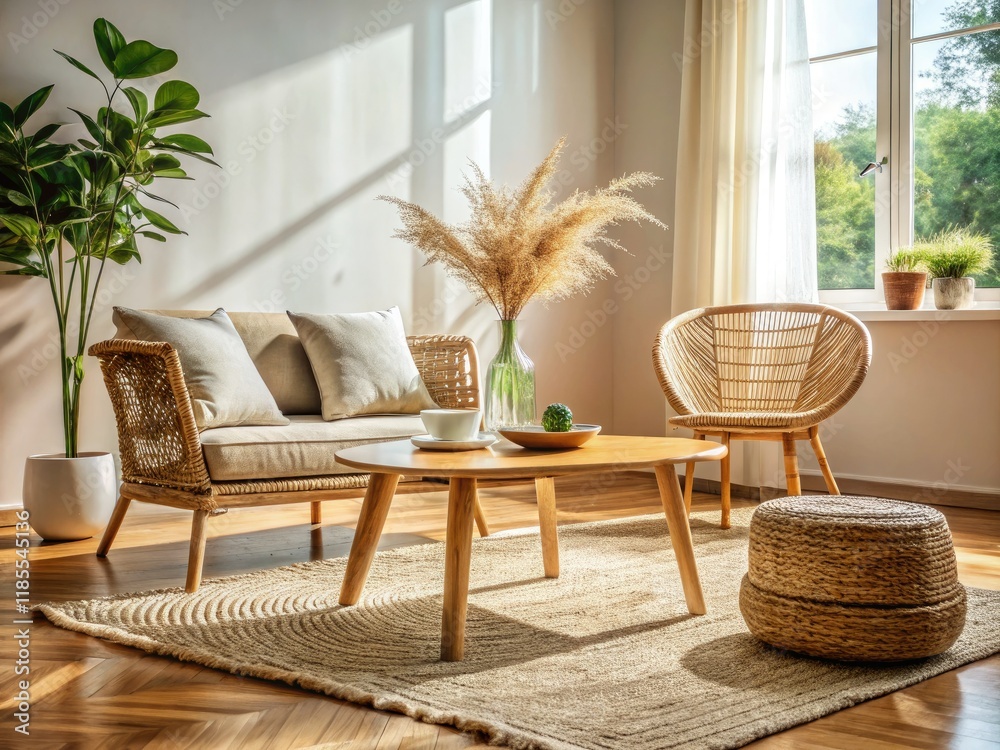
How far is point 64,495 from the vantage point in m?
3.16

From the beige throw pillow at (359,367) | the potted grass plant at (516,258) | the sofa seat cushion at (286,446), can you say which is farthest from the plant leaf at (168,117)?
the sofa seat cushion at (286,446)

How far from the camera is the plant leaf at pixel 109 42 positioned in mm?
3041

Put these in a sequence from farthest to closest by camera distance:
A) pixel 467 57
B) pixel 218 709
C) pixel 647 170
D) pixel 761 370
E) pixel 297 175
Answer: pixel 647 170, pixel 467 57, pixel 297 175, pixel 761 370, pixel 218 709

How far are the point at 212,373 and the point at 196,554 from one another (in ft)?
1.97

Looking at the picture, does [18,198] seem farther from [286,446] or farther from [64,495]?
[286,446]

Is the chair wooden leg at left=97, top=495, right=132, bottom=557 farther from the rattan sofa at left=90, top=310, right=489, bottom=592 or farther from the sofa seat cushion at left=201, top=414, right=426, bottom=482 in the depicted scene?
the sofa seat cushion at left=201, top=414, right=426, bottom=482

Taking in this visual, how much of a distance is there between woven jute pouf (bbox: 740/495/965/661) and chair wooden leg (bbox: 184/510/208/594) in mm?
1357

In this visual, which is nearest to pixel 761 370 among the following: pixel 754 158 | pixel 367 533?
pixel 754 158

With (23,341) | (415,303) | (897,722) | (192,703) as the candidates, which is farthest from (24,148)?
(897,722)

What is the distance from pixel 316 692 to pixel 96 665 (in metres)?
0.47

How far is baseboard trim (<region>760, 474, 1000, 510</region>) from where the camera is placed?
12.6 feet

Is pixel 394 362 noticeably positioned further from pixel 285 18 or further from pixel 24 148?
pixel 285 18

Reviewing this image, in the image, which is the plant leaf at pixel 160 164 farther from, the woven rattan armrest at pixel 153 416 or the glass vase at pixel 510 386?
the glass vase at pixel 510 386

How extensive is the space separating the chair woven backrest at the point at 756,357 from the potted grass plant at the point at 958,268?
65 centimetres
